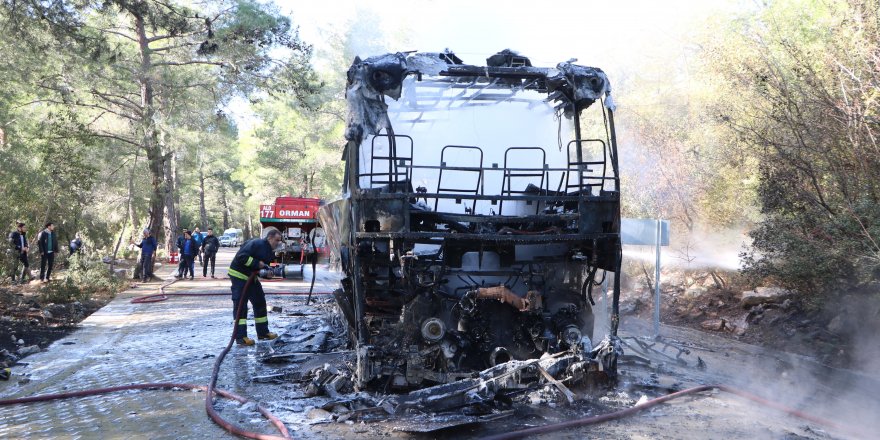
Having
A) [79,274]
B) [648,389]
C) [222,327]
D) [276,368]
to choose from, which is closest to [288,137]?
[79,274]

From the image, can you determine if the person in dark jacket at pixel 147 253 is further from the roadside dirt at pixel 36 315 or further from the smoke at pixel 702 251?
the smoke at pixel 702 251

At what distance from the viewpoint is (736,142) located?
437 inches

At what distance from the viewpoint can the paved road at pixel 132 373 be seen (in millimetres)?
5211

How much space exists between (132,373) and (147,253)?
12175mm

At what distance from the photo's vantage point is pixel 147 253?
18.3m

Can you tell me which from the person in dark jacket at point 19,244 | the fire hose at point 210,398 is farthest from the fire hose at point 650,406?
the person in dark jacket at point 19,244

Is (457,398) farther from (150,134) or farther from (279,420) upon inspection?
(150,134)

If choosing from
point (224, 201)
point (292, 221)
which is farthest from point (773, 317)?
point (224, 201)

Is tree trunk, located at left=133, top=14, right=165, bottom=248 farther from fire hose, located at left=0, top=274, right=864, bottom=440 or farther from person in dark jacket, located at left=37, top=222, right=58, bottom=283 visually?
fire hose, located at left=0, top=274, right=864, bottom=440

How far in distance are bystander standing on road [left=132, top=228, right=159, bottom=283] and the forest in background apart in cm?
142

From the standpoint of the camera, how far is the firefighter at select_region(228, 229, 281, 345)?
8750 millimetres

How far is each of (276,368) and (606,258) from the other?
3.91 m

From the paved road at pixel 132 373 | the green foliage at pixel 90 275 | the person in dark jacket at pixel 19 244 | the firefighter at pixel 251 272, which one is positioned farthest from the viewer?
the green foliage at pixel 90 275

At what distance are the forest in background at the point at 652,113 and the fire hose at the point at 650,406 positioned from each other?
9.68 ft
